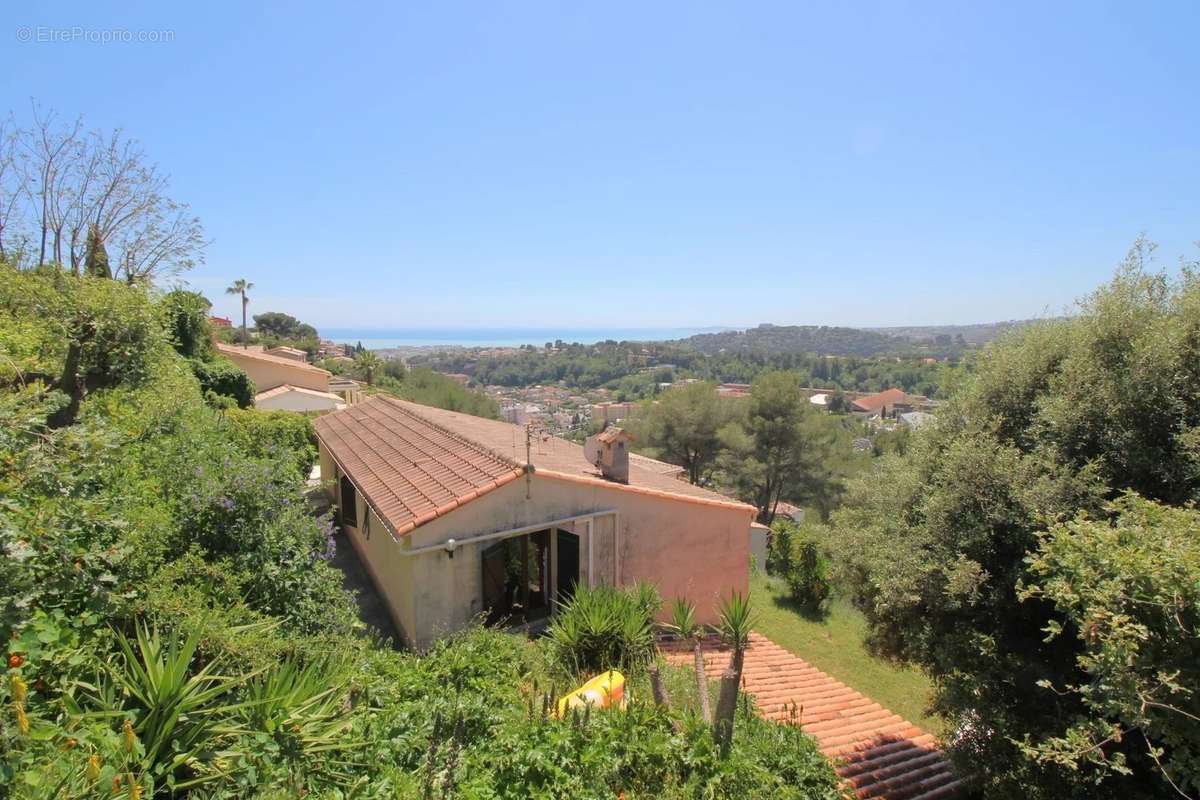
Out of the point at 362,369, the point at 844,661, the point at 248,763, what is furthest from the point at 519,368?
the point at 248,763

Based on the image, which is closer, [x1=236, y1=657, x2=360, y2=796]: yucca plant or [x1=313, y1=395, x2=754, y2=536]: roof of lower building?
[x1=236, y1=657, x2=360, y2=796]: yucca plant

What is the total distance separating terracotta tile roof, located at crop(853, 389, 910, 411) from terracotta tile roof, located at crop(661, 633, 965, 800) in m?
86.7

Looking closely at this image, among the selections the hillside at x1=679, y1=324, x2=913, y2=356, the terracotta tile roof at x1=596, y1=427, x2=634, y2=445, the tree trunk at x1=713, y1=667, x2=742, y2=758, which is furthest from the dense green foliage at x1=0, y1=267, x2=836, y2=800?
the hillside at x1=679, y1=324, x2=913, y2=356

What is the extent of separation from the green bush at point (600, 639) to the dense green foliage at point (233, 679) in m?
0.36

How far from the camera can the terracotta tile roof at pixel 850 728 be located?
313 inches

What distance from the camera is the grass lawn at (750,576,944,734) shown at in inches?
490

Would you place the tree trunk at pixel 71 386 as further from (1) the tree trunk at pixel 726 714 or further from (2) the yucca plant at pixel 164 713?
(1) the tree trunk at pixel 726 714

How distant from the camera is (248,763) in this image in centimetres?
429

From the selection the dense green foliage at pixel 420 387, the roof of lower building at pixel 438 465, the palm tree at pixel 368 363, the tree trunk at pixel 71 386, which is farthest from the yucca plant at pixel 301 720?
the palm tree at pixel 368 363

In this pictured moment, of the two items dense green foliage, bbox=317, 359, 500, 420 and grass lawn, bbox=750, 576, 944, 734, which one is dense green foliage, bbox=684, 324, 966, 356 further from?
grass lawn, bbox=750, 576, 944, 734

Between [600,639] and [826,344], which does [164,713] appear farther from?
[826,344]

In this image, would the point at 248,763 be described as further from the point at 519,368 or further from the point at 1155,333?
the point at 519,368

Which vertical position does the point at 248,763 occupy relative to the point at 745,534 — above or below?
above

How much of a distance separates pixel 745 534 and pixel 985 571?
262 inches
